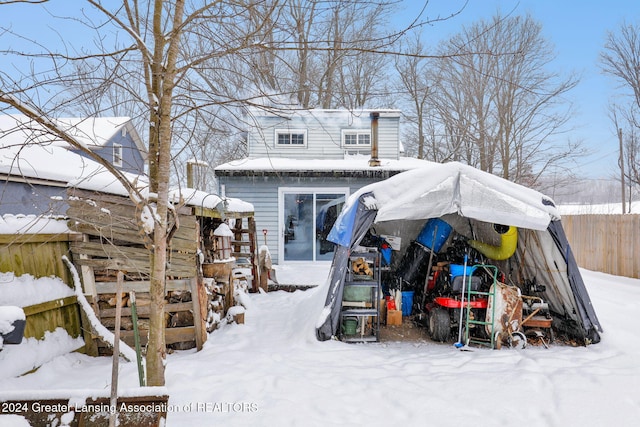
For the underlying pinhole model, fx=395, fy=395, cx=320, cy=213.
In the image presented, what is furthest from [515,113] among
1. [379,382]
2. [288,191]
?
[379,382]

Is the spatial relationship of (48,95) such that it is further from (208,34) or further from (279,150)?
(279,150)

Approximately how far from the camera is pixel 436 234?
21.1 ft

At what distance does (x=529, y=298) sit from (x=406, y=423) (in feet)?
10.6

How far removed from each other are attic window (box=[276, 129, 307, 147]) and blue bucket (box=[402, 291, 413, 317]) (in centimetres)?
791

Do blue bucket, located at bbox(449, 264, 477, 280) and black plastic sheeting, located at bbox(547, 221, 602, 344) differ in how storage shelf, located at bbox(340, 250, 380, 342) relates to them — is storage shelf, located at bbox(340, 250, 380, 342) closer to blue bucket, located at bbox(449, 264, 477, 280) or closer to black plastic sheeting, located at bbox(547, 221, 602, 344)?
blue bucket, located at bbox(449, 264, 477, 280)

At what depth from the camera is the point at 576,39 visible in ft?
52.2

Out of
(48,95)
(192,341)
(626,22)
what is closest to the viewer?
(48,95)

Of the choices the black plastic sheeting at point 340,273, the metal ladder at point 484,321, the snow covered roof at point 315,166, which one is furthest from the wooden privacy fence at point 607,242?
the black plastic sheeting at point 340,273

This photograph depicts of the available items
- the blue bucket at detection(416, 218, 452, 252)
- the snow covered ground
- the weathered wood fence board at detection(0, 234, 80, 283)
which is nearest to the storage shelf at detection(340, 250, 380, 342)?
the snow covered ground

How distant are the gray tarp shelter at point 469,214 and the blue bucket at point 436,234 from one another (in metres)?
1.37

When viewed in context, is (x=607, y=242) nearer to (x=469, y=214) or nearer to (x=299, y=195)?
(x=469, y=214)

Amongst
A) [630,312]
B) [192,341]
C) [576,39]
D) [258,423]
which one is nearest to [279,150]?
[192,341]

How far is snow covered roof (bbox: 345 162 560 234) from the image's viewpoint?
4.79 m

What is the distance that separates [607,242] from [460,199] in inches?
301
